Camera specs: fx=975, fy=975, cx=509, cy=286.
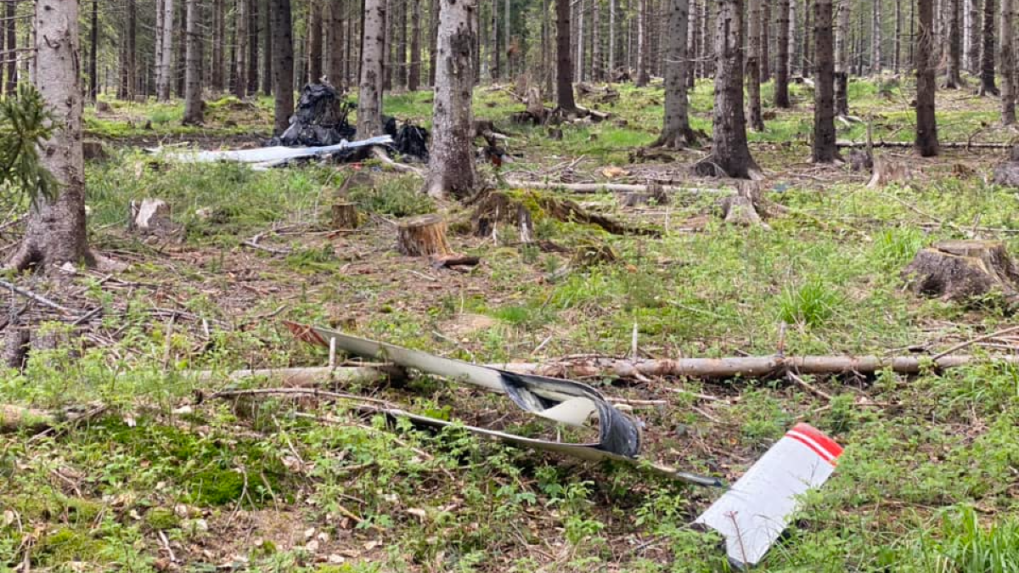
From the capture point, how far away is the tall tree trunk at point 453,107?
11383mm

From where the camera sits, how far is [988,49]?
24953 mm

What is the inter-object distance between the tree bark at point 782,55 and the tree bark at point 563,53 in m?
5.26

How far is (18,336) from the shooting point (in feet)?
19.4

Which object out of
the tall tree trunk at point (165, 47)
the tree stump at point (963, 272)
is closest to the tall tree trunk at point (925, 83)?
the tree stump at point (963, 272)

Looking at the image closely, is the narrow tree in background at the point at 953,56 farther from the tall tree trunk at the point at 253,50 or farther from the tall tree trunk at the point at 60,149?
the tall tree trunk at the point at 60,149

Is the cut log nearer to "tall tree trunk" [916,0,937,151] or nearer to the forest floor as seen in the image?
the forest floor

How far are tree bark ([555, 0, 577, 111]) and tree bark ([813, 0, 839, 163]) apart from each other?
6991 millimetres

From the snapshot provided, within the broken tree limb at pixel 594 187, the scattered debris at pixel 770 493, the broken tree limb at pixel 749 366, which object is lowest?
the scattered debris at pixel 770 493

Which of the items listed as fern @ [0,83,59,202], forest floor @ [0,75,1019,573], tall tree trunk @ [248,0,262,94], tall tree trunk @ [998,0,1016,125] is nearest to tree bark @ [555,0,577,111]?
tall tree trunk @ [998,0,1016,125]

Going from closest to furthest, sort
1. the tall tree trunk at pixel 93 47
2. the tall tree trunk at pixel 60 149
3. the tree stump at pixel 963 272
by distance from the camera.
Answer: the tree stump at pixel 963 272
the tall tree trunk at pixel 60 149
the tall tree trunk at pixel 93 47

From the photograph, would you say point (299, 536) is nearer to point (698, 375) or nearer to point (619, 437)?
point (619, 437)

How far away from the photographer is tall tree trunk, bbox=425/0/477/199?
448 inches

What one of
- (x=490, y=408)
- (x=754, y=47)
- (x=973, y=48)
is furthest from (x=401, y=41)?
(x=490, y=408)

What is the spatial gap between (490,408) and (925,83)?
12.9m
